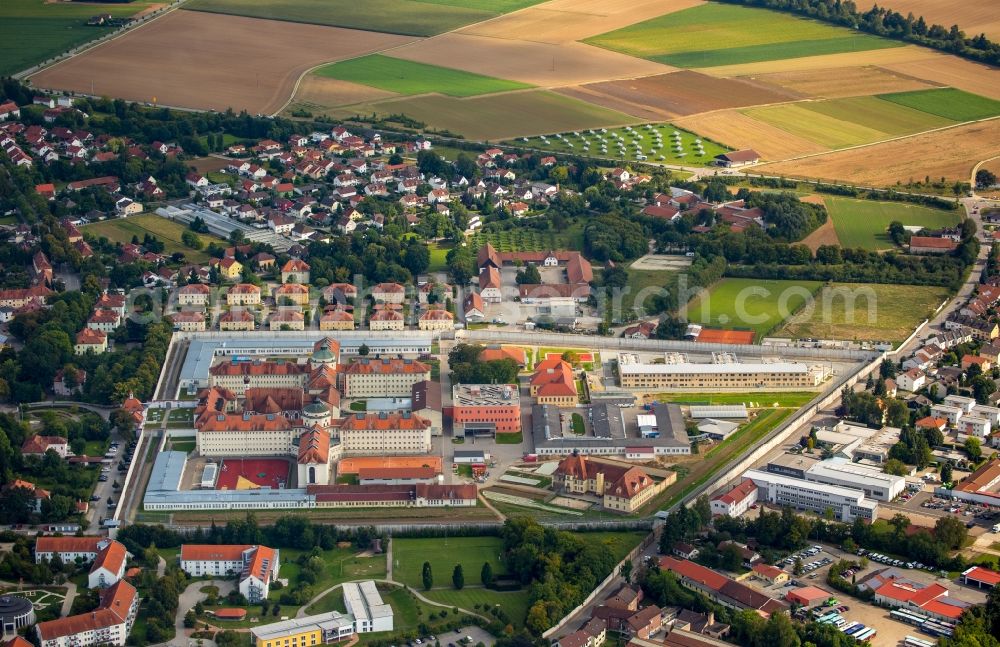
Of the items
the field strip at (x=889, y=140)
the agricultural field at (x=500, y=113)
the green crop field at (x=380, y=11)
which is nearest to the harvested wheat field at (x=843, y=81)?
the field strip at (x=889, y=140)

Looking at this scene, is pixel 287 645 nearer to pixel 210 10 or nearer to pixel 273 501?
pixel 273 501

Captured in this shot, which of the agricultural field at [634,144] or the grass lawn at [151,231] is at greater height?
the agricultural field at [634,144]

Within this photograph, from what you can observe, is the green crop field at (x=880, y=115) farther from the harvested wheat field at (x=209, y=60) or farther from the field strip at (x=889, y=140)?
the harvested wheat field at (x=209, y=60)

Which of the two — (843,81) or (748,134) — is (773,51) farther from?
(748,134)

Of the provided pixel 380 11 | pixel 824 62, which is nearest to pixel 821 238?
pixel 824 62

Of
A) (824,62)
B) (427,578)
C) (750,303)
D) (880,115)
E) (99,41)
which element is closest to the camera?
(427,578)

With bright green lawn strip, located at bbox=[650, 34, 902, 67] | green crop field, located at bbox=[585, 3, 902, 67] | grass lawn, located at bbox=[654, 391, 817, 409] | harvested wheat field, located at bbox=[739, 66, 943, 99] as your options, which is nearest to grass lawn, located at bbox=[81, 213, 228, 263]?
grass lawn, located at bbox=[654, 391, 817, 409]

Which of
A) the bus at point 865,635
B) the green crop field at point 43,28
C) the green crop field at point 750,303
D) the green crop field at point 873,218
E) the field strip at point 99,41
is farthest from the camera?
the green crop field at point 43,28

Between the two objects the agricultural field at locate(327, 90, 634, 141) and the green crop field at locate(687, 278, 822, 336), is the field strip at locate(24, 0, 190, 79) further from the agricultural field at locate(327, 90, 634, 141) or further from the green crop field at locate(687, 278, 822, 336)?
the green crop field at locate(687, 278, 822, 336)
